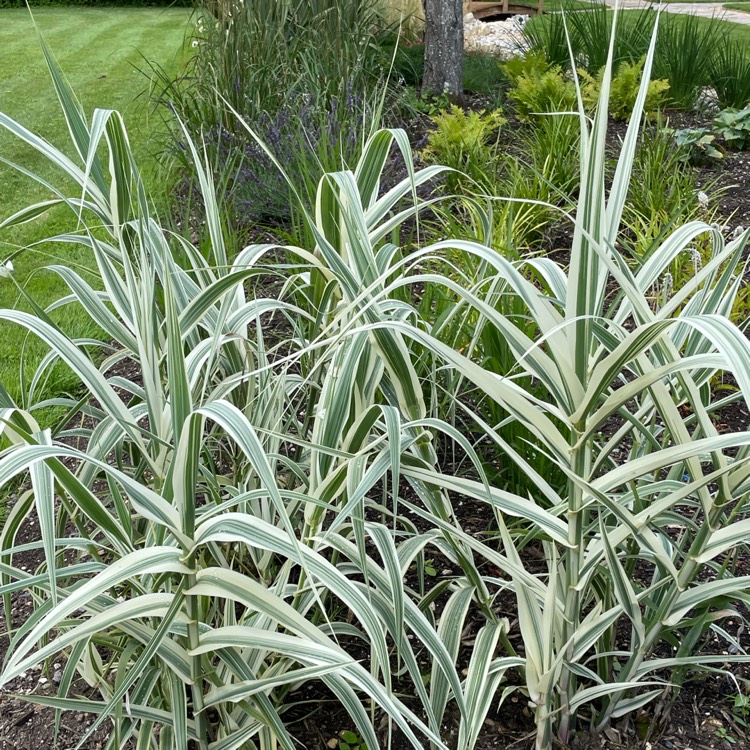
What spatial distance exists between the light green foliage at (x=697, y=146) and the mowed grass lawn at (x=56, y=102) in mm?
2594

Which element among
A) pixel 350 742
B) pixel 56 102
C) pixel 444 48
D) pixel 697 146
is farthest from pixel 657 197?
pixel 56 102

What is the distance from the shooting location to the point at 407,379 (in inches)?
50.0

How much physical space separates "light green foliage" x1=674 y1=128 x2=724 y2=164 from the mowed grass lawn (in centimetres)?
259

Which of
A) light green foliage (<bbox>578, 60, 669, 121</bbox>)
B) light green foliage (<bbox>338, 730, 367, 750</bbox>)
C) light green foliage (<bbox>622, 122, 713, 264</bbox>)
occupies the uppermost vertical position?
light green foliage (<bbox>578, 60, 669, 121</bbox>)

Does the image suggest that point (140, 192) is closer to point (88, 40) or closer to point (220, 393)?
point (220, 393)

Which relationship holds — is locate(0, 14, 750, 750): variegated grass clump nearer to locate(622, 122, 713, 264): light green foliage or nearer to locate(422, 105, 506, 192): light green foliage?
locate(622, 122, 713, 264): light green foliage

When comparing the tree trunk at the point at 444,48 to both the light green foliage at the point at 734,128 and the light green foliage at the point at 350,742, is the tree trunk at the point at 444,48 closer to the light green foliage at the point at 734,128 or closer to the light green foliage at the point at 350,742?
the light green foliage at the point at 734,128

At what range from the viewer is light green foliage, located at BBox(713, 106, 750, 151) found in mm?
4199

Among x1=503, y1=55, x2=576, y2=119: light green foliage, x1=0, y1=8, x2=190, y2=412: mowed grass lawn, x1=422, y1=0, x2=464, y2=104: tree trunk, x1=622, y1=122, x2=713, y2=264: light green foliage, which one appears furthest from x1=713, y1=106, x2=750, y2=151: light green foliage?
x1=0, y1=8, x2=190, y2=412: mowed grass lawn

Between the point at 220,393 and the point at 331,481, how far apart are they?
31cm

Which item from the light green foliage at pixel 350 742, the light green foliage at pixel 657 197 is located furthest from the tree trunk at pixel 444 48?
the light green foliage at pixel 350 742

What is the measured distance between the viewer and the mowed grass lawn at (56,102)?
3.22 meters

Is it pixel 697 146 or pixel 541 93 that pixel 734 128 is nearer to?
pixel 697 146

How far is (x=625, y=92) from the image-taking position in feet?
15.2
